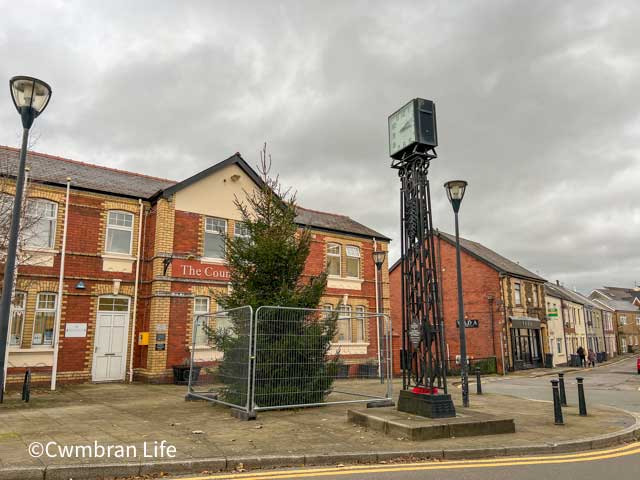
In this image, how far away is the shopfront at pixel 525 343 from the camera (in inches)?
1287

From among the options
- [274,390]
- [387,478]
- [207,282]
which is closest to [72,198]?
[207,282]

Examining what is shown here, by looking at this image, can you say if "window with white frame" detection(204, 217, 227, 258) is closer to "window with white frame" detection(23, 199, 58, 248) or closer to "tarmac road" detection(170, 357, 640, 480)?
"window with white frame" detection(23, 199, 58, 248)

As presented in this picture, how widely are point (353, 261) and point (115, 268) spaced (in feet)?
41.8

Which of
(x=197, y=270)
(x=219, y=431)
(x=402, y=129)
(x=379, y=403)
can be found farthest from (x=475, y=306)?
(x=219, y=431)

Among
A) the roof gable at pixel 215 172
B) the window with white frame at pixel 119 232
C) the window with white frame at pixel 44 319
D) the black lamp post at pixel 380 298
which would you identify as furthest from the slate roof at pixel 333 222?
the window with white frame at pixel 44 319

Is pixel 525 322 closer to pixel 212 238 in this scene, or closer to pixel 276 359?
pixel 212 238

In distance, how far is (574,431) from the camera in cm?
873

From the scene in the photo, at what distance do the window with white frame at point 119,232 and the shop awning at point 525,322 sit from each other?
84.1 ft

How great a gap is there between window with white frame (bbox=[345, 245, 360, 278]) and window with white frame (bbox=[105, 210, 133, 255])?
1161cm

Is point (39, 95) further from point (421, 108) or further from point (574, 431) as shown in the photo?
point (574, 431)

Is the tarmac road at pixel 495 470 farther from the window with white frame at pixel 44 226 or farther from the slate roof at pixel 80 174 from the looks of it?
the slate roof at pixel 80 174

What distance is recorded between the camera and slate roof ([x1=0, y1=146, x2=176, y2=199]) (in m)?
17.3

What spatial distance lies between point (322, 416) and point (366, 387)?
11.8 feet

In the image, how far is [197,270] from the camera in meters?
19.3
